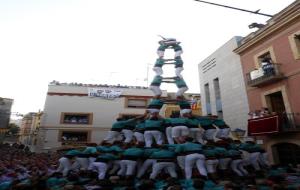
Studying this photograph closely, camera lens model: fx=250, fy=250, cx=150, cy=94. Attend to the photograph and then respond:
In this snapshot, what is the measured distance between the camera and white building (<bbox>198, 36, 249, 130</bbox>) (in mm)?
20156

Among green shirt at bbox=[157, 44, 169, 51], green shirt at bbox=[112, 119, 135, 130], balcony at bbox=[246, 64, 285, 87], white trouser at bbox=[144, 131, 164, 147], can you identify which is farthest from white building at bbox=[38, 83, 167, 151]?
white trouser at bbox=[144, 131, 164, 147]

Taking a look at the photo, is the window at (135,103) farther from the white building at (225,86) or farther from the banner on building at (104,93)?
the white building at (225,86)

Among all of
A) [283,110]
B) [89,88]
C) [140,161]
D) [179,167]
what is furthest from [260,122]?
[89,88]

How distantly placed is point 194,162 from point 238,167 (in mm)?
3073

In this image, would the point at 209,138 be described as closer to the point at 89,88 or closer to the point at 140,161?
the point at 140,161

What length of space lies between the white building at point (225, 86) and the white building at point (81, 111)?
428 inches

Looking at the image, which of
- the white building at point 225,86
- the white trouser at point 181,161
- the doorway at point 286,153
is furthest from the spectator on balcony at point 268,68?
the white trouser at point 181,161

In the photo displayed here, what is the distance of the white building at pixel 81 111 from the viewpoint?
97.0 ft

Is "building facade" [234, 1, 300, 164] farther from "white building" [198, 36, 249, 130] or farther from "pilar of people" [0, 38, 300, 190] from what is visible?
"pilar of people" [0, 38, 300, 190]

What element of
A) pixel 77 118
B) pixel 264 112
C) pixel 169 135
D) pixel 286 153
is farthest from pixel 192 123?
pixel 77 118

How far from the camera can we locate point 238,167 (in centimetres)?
1104

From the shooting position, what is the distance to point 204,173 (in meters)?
8.89

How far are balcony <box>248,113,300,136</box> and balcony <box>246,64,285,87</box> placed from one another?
2.46m

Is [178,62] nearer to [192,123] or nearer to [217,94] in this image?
[192,123]
